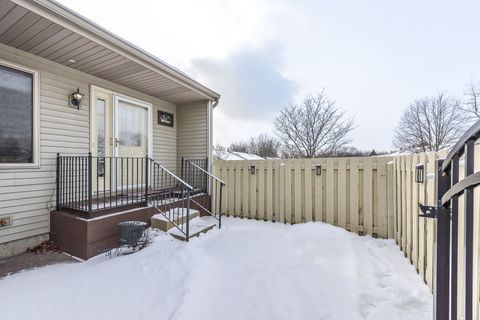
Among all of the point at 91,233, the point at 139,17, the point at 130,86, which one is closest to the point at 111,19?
the point at 139,17

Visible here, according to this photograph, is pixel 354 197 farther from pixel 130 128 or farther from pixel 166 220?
pixel 130 128

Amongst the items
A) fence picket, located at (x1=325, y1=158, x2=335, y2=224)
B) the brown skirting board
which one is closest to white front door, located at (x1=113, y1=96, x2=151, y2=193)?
the brown skirting board

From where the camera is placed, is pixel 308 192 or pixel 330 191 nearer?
pixel 330 191

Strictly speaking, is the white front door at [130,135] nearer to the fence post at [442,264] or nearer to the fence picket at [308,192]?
the fence picket at [308,192]

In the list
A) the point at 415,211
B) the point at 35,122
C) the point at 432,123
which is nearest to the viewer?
the point at 415,211

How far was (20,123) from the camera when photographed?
11.5 feet

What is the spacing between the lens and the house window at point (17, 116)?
11.0 ft

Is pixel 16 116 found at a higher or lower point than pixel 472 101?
lower

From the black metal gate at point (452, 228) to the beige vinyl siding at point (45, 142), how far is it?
191 inches

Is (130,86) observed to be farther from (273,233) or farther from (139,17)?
(273,233)

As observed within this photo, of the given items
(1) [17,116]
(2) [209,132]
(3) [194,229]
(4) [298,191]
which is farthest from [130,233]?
(2) [209,132]

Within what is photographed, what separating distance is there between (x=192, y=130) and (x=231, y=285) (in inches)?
180

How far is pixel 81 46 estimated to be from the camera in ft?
11.5

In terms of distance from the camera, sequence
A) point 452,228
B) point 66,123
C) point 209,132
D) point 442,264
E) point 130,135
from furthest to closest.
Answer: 1. point 209,132
2. point 130,135
3. point 66,123
4. point 442,264
5. point 452,228
